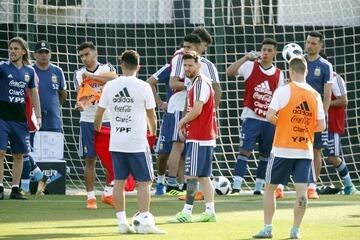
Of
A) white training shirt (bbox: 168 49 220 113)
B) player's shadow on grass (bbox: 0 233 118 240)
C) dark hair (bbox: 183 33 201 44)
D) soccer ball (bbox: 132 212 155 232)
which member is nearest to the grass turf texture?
player's shadow on grass (bbox: 0 233 118 240)

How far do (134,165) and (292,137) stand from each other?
1518 millimetres

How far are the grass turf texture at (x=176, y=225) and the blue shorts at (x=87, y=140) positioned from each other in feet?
2.09

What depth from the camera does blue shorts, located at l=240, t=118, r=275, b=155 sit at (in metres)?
16.1

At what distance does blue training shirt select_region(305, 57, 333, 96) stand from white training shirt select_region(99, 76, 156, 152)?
5227 mm

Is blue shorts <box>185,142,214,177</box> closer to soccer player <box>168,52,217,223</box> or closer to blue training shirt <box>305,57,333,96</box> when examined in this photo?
soccer player <box>168,52,217,223</box>

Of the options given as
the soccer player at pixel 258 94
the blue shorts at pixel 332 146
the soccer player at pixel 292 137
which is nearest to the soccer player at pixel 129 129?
the soccer player at pixel 292 137

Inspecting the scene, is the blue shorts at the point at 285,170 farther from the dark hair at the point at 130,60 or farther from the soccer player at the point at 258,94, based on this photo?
the soccer player at the point at 258,94

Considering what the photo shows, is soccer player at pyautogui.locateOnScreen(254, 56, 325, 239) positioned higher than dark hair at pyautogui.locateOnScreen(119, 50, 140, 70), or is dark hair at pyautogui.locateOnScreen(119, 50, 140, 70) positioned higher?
dark hair at pyautogui.locateOnScreen(119, 50, 140, 70)

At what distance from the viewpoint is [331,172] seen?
19.5m

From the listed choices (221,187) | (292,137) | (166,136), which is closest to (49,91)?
(166,136)

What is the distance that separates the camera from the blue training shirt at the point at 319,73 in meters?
16.0

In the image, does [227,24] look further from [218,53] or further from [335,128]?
[335,128]

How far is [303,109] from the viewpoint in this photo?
10727 mm

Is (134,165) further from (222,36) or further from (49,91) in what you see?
(222,36)
